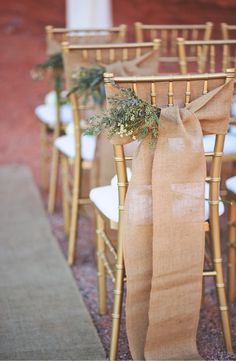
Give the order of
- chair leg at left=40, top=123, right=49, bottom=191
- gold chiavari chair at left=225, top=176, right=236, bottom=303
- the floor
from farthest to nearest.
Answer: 1. chair leg at left=40, top=123, right=49, bottom=191
2. gold chiavari chair at left=225, top=176, right=236, bottom=303
3. the floor

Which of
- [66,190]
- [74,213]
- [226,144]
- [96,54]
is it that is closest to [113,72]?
[96,54]

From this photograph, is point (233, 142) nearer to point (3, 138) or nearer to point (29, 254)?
point (29, 254)

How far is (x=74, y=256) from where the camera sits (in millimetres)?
3994

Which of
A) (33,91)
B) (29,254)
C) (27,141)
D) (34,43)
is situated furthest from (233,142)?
(34,43)

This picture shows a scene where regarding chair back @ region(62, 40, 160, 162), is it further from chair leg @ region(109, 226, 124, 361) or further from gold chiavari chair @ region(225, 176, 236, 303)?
chair leg @ region(109, 226, 124, 361)

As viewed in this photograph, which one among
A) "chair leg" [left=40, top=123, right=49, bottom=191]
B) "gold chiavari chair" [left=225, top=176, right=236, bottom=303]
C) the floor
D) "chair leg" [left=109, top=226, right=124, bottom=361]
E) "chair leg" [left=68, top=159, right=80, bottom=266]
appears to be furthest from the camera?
"chair leg" [left=40, top=123, right=49, bottom=191]

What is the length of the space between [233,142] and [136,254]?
1321 millimetres

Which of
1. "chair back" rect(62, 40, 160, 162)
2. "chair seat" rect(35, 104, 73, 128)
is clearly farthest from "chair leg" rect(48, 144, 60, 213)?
"chair back" rect(62, 40, 160, 162)

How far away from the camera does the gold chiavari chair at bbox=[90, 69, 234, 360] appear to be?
262 centimetres

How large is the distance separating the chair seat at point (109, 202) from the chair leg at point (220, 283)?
0.07 m

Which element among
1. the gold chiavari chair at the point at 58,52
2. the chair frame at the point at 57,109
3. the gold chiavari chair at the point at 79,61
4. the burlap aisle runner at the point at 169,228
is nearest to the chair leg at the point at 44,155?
the chair frame at the point at 57,109

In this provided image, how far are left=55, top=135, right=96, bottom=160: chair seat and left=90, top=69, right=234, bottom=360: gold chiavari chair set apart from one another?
794 mm

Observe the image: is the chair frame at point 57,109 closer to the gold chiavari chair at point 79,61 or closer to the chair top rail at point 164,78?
the gold chiavari chair at point 79,61

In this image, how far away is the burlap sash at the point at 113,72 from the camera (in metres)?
3.68
